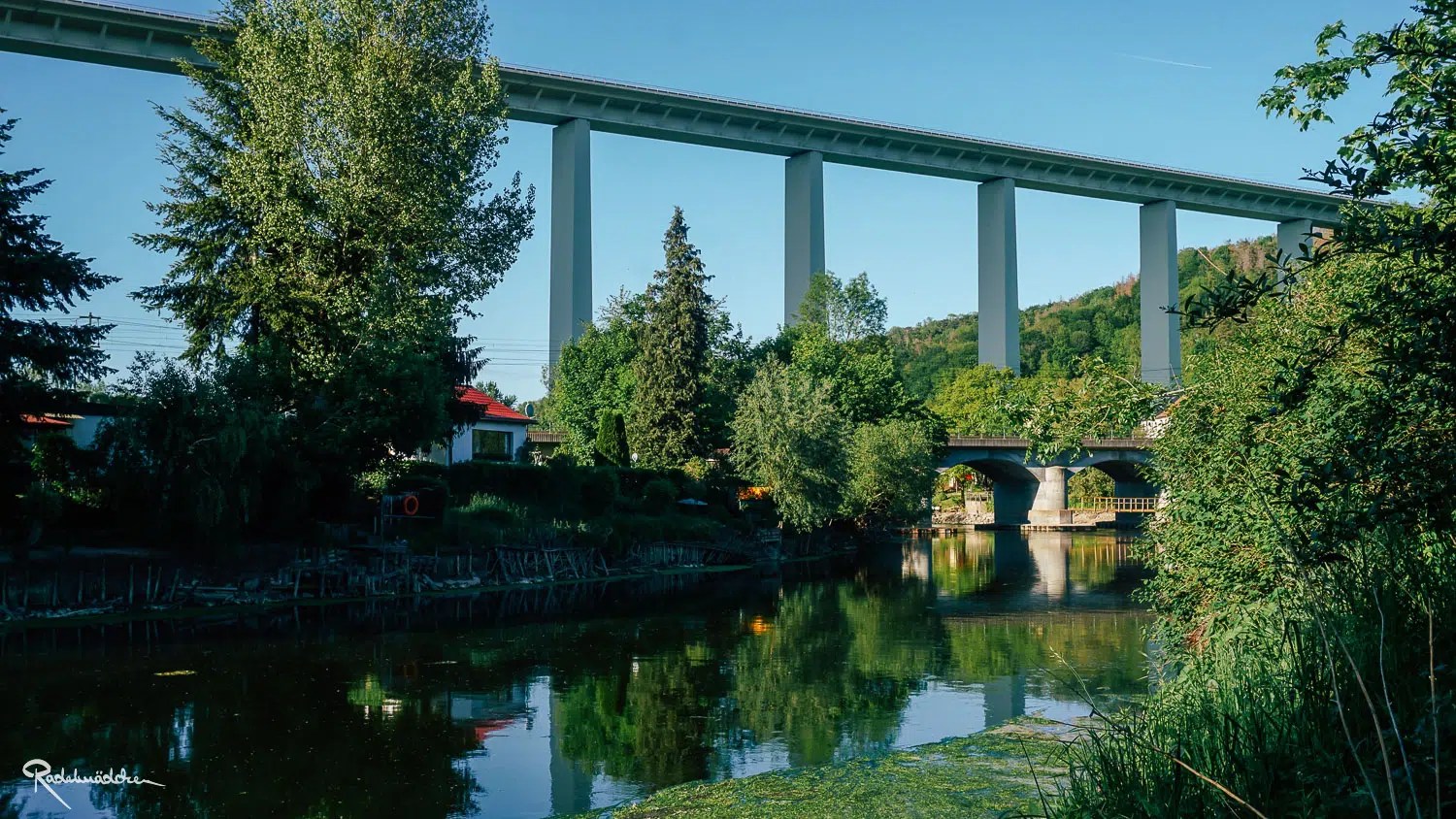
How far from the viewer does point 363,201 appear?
33812 mm

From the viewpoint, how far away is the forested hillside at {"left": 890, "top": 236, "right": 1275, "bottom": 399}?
11719 cm

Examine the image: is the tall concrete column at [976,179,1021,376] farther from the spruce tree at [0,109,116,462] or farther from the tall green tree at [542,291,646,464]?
the spruce tree at [0,109,116,462]

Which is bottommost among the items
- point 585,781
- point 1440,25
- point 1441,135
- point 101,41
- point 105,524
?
point 585,781

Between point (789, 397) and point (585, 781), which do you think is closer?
point (585, 781)

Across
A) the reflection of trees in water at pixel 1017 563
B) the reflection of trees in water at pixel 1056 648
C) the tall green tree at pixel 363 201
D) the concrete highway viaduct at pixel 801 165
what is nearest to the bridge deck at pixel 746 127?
the concrete highway viaduct at pixel 801 165

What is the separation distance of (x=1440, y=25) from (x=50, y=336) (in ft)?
91.6

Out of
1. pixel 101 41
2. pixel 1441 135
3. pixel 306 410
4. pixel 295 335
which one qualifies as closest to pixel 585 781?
pixel 1441 135

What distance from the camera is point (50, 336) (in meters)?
27.6

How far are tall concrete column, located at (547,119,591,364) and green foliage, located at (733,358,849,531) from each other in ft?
54.9

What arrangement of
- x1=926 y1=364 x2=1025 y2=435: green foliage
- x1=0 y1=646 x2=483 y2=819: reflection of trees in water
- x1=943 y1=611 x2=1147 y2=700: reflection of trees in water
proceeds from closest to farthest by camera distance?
1. x1=0 y1=646 x2=483 y2=819: reflection of trees in water
2. x1=943 y1=611 x2=1147 y2=700: reflection of trees in water
3. x1=926 y1=364 x2=1025 y2=435: green foliage

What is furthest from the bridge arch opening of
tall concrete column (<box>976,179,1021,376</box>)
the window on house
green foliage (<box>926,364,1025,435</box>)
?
the window on house

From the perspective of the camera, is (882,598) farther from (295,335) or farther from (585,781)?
(585,781)

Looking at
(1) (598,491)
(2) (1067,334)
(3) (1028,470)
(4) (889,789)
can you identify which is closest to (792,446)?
(1) (598,491)

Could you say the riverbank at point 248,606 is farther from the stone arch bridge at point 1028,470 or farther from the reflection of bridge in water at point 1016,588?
the stone arch bridge at point 1028,470
